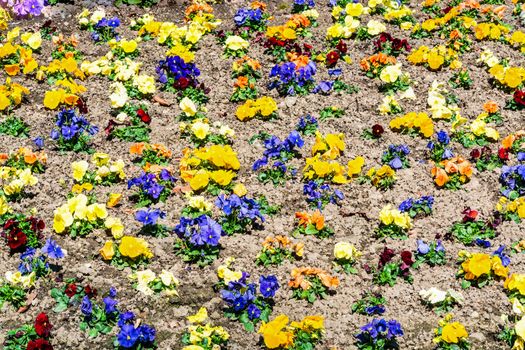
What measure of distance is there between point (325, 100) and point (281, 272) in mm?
2198

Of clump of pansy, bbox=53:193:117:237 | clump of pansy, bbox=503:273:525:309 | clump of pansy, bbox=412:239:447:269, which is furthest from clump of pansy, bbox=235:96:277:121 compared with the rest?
clump of pansy, bbox=503:273:525:309

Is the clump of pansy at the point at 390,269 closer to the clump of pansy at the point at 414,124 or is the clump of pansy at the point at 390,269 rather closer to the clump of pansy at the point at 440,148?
the clump of pansy at the point at 440,148

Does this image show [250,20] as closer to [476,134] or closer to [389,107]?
[389,107]

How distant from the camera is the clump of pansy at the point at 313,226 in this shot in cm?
557

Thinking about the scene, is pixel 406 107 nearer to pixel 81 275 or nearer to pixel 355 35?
pixel 355 35

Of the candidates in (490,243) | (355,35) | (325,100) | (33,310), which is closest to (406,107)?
(325,100)

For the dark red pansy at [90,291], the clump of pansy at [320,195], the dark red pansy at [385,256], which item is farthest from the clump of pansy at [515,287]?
the dark red pansy at [90,291]

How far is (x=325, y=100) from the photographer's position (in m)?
6.92

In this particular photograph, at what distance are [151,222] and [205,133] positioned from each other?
1214mm

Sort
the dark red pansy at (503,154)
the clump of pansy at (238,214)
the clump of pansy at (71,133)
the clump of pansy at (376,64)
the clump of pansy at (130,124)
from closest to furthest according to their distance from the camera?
the clump of pansy at (238,214), the dark red pansy at (503,154), the clump of pansy at (71,133), the clump of pansy at (130,124), the clump of pansy at (376,64)

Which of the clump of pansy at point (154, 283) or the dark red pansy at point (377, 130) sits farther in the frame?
the dark red pansy at point (377, 130)

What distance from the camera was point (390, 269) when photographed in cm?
525

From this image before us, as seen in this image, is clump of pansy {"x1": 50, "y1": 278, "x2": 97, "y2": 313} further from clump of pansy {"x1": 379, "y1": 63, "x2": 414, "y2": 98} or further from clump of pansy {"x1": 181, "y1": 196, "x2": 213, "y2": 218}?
clump of pansy {"x1": 379, "y1": 63, "x2": 414, "y2": 98}

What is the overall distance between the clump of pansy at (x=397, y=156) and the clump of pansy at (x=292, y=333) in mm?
1828
